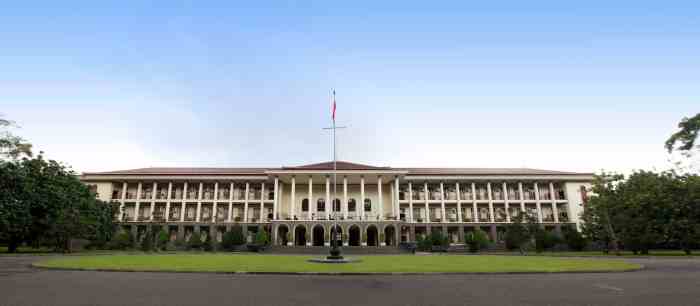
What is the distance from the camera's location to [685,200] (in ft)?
98.9

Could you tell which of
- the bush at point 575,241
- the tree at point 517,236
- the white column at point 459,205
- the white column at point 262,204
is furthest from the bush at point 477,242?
the white column at point 262,204

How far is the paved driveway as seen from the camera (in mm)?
7828

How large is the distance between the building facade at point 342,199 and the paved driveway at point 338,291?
36.8m

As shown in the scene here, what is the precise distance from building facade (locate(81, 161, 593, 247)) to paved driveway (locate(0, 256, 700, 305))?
1449 inches

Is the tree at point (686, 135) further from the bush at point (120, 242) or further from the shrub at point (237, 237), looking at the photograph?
the bush at point (120, 242)

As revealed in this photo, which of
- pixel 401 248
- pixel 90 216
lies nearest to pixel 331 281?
pixel 401 248

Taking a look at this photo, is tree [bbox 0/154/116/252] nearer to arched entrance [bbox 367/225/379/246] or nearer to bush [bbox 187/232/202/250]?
bush [bbox 187/232/202/250]

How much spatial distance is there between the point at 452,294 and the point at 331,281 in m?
3.91

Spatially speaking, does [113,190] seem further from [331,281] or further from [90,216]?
[331,281]

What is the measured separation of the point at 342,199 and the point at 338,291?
4270 cm

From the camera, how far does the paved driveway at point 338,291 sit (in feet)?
25.7

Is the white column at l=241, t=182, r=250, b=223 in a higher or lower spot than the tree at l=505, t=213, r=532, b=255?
higher

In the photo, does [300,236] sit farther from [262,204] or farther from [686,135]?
[686,135]

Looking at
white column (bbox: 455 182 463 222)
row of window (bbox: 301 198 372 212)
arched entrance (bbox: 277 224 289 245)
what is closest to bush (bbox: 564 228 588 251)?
white column (bbox: 455 182 463 222)
